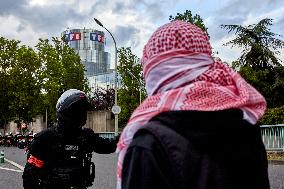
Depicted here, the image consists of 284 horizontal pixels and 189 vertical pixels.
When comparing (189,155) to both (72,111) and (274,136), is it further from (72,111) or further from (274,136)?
(274,136)

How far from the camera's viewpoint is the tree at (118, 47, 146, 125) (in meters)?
45.2

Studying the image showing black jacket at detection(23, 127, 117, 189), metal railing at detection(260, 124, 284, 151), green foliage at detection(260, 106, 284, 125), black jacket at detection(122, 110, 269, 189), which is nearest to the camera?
black jacket at detection(122, 110, 269, 189)

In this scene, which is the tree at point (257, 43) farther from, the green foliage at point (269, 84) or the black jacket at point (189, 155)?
the black jacket at point (189, 155)

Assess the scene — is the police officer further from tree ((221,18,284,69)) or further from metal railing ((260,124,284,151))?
tree ((221,18,284,69))

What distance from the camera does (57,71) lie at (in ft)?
175

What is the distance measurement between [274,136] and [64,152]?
16113 mm

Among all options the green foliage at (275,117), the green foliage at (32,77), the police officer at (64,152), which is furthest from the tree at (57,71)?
the police officer at (64,152)

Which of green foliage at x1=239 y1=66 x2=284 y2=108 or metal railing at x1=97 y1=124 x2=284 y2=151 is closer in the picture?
metal railing at x1=97 y1=124 x2=284 y2=151

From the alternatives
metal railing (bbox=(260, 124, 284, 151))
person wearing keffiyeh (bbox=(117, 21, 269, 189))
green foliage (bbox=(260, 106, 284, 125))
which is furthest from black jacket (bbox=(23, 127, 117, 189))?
green foliage (bbox=(260, 106, 284, 125))

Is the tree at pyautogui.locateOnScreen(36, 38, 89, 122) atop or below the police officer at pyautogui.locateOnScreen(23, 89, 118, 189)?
atop

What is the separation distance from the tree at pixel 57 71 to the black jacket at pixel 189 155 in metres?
50.6

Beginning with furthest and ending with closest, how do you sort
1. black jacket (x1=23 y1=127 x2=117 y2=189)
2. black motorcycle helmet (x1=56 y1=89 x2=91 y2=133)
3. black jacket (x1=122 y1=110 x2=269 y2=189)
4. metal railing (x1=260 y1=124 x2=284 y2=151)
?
Answer: metal railing (x1=260 y1=124 x2=284 y2=151) < black motorcycle helmet (x1=56 y1=89 x2=91 y2=133) < black jacket (x1=23 y1=127 x2=117 y2=189) < black jacket (x1=122 y1=110 x2=269 y2=189)

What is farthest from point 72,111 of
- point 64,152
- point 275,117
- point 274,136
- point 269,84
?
point 269,84

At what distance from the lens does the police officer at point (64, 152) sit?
3.75m
